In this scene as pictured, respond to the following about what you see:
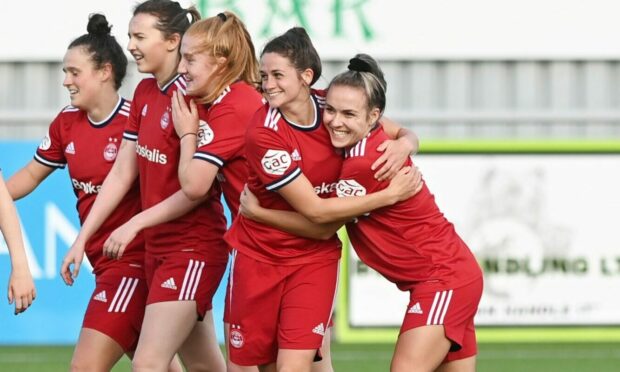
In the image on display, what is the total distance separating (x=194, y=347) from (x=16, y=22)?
6.43 meters

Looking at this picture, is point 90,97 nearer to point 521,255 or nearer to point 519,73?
point 521,255

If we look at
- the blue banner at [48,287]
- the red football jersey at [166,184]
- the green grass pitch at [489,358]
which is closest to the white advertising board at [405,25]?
the blue banner at [48,287]

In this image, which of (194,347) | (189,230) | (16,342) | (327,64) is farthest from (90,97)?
(327,64)

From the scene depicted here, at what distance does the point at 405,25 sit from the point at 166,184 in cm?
654

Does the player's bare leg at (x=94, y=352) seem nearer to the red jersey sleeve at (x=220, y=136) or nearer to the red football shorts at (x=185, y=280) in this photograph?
the red football shorts at (x=185, y=280)

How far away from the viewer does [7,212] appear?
5.61 metres

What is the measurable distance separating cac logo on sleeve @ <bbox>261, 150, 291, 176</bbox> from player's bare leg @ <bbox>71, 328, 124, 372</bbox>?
1.18 m

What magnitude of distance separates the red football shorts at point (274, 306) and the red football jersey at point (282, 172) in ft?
0.17

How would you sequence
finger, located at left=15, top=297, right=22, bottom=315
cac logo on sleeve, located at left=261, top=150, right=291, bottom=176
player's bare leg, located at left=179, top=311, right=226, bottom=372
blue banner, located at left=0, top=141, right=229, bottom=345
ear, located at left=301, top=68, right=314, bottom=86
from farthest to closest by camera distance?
blue banner, located at left=0, top=141, right=229, bottom=345 → player's bare leg, located at left=179, top=311, right=226, bottom=372 → ear, located at left=301, top=68, right=314, bottom=86 → cac logo on sleeve, located at left=261, top=150, right=291, bottom=176 → finger, located at left=15, top=297, right=22, bottom=315

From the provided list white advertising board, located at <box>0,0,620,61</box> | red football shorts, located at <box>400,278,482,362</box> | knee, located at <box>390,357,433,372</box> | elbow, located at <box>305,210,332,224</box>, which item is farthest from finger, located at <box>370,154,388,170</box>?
white advertising board, located at <box>0,0,620,61</box>

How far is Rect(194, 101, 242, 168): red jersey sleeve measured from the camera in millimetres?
6227

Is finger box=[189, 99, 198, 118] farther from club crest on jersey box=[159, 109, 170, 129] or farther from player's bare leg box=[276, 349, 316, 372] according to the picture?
player's bare leg box=[276, 349, 316, 372]

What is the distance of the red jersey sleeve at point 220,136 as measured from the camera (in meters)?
6.23

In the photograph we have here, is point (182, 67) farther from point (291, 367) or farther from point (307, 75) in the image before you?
point (291, 367)
